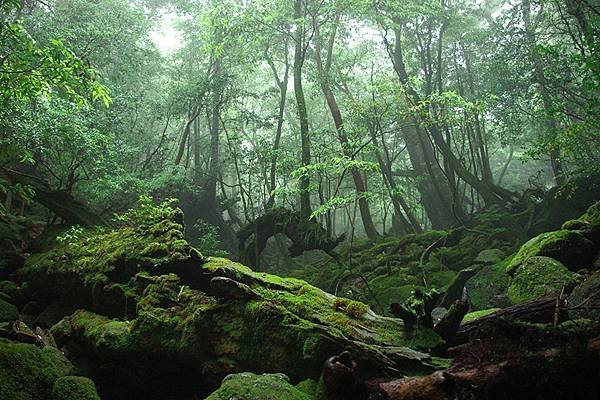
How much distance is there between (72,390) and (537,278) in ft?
24.2

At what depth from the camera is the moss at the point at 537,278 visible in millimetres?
6598

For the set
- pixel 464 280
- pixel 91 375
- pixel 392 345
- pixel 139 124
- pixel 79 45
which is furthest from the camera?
pixel 139 124

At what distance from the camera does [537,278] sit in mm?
6973

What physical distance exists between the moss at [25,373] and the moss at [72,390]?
11 cm

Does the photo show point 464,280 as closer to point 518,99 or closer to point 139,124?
point 518,99

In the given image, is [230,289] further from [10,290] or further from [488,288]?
[488,288]

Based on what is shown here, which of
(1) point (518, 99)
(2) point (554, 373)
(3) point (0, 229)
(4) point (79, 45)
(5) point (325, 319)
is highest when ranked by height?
(4) point (79, 45)

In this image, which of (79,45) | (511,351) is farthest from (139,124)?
(511,351)

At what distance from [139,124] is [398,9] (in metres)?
15.2

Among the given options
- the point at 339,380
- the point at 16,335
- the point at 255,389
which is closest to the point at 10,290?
the point at 16,335

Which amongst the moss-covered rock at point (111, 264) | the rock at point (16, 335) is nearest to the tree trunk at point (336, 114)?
the moss-covered rock at point (111, 264)

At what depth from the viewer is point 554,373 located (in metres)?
3.37

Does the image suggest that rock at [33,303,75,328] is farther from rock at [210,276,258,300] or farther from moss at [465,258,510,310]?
moss at [465,258,510,310]

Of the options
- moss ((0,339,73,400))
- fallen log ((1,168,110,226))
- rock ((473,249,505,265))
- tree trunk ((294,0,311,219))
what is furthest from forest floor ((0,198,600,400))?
tree trunk ((294,0,311,219))
